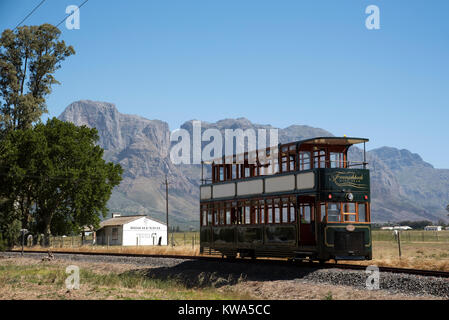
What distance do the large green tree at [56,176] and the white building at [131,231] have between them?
22972mm

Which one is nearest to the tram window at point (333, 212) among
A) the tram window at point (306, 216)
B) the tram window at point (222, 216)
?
the tram window at point (306, 216)

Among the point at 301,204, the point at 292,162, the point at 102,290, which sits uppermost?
the point at 292,162

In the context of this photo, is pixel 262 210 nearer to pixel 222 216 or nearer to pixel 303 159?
pixel 303 159

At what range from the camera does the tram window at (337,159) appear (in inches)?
928

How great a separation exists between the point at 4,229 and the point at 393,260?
40265 mm

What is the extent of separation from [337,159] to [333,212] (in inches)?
104

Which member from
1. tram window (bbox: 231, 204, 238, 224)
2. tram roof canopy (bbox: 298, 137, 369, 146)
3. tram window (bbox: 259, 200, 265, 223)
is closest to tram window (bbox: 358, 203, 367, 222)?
tram roof canopy (bbox: 298, 137, 369, 146)

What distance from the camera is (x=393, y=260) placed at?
84.5ft

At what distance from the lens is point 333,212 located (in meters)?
22.8

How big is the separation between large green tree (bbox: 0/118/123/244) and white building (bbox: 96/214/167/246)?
2297 cm

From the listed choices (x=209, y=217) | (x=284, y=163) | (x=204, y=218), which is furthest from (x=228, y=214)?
(x=284, y=163)

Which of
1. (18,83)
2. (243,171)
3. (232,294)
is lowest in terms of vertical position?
(232,294)
